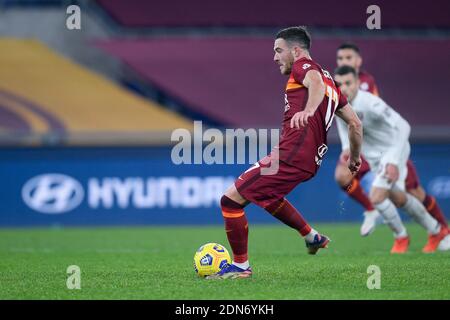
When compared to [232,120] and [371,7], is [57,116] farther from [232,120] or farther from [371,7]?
[371,7]

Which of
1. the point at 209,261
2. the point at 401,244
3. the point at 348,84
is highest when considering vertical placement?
the point at 348,84

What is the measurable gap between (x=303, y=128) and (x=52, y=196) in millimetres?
9380

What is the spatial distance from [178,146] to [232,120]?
13.9 feet

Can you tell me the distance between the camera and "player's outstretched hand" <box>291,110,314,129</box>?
6664mm

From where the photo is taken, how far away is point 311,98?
6.92 m

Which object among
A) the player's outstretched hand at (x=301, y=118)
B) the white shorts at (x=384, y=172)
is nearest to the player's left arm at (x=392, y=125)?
the white shorts at (x=384, y=172)

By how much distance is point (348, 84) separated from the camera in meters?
10.6

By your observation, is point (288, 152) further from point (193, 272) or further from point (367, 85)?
point (367, 85)

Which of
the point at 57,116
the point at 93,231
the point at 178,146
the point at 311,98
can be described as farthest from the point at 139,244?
the point at 57,116

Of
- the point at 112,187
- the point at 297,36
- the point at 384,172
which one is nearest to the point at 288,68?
the point at 297,36

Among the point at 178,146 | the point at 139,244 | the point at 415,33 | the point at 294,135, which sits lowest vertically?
the point at 139,244

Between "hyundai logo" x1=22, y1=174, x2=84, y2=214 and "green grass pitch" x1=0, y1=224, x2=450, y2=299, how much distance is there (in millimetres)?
2381

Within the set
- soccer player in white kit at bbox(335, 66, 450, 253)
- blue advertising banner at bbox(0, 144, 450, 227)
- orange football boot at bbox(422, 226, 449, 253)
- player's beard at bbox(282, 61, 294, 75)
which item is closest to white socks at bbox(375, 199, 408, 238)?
soccer player in white kit at bbox(335, 66, 450, 253)

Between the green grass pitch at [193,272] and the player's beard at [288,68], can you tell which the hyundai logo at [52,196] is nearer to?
the green grass pitch at [193,272]
